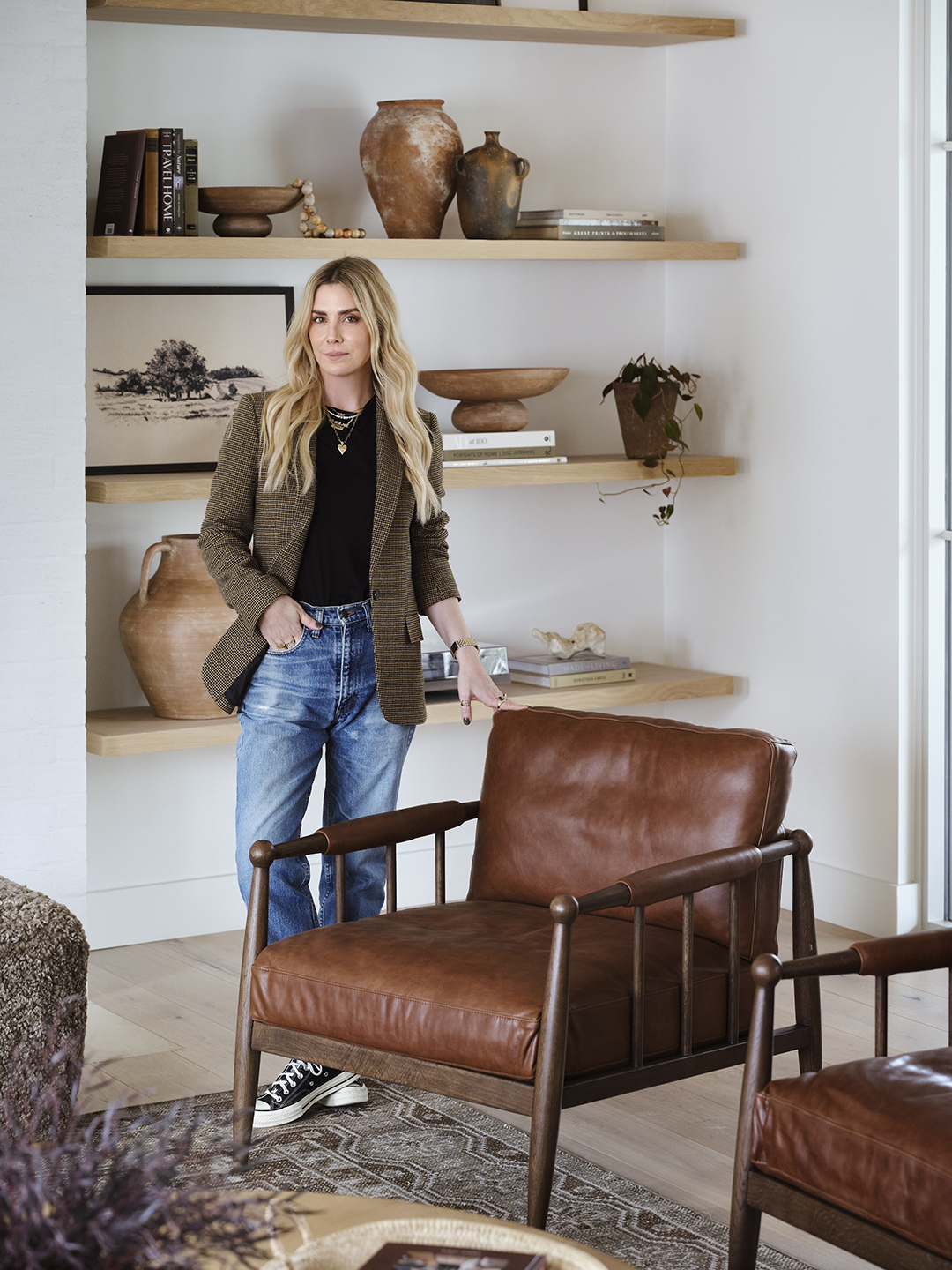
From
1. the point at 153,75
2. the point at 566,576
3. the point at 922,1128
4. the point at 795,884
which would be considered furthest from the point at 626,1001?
the point at 153,75

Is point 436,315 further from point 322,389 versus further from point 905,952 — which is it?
point 905,952

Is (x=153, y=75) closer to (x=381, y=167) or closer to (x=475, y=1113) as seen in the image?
(x=381, y=167)

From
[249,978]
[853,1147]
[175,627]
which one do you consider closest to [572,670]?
[175,627]

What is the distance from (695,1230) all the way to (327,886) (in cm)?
94

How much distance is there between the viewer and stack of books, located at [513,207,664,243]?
4.09m

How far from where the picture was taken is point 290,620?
8.80 feet

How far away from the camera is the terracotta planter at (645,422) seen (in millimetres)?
4191

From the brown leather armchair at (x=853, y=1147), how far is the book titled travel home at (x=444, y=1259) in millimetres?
487

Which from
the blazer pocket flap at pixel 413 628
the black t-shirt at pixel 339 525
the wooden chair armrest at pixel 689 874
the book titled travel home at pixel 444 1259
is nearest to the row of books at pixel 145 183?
the black t-shirt at pixel 339 525

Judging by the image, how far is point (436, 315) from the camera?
423cm

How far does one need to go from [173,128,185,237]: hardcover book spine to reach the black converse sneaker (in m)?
2.01

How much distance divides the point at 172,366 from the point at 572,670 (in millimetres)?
1362

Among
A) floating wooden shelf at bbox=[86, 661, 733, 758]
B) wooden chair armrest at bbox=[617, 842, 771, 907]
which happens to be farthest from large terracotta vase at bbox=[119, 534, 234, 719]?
wooden chair armrest at bbox=[617, 842, 771, 907]

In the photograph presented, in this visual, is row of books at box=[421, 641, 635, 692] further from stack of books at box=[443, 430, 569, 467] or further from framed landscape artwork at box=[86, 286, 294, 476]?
framed landscape artwork at box=[86, 286, 294, 476]
